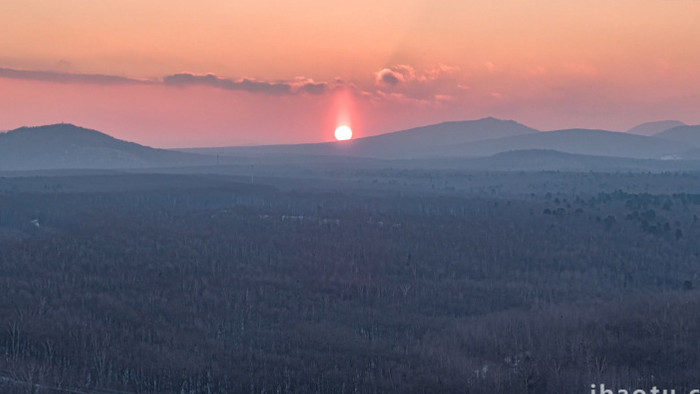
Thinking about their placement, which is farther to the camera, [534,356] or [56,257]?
[56,257]

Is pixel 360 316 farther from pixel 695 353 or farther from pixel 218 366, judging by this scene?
pixel 695 353

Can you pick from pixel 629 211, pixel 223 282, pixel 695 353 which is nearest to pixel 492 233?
pixel 629 211

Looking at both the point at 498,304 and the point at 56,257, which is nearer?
the point at 498,304

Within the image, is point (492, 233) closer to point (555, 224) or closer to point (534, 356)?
point (555, 224)

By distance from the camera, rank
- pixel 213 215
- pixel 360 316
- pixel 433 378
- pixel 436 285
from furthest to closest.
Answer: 1. pixel 213 215
2. pixel 436 285
3. pixel 360 316
4. pixel 433 378

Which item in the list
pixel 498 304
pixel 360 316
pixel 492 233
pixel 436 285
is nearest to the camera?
pixel 360 316

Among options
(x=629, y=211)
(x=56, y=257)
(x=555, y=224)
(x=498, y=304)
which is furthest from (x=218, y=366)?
(x=629, y=211)
